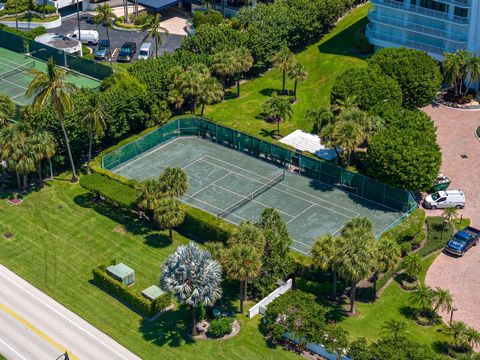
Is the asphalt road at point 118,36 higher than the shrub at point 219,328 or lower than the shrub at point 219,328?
higher

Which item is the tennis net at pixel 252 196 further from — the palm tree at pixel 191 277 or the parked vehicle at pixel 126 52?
the parked vehicle at pixel 126 52

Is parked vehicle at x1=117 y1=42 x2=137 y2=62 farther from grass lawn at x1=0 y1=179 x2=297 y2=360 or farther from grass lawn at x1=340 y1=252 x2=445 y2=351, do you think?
grass lawn at x1=340 y1=252 x2=445 y2=351

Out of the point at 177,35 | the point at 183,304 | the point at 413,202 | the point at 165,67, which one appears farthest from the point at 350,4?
the point at 183,304

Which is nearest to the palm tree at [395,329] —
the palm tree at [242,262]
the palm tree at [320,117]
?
the palm tree at [242,262]

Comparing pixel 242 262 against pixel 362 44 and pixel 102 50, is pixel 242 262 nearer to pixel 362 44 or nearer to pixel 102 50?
pixel 362 44

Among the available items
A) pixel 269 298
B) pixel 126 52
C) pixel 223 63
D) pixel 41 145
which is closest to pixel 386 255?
pixel 269 298

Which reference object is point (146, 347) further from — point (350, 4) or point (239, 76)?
point (350, 4)

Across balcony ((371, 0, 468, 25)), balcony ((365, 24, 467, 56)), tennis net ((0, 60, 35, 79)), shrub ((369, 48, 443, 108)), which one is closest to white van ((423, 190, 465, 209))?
shrub ((369, 48, 443, 108))
